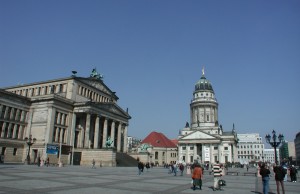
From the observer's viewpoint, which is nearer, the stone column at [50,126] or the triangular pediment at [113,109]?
the stone column at [50,126]

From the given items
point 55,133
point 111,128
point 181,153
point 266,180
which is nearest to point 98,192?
point 266,180

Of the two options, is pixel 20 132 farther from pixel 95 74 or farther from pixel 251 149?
pixel 251 149

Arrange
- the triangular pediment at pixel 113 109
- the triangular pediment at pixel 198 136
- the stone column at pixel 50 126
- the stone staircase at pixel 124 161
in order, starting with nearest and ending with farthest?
the stone column at pixel 50 126 < the stone staircase at pixel 124 161 < the triangular pediment at pixel 113 109 < the triangular pediment at pixel 198 136

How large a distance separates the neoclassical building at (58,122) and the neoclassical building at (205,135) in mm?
58021

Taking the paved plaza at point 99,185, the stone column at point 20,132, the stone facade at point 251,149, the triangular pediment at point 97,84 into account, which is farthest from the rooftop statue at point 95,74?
the stone facade at point 251,149

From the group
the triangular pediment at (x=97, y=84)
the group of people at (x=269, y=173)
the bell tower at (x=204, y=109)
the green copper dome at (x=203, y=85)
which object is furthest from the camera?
the green copper dome at (x=203, y=85)

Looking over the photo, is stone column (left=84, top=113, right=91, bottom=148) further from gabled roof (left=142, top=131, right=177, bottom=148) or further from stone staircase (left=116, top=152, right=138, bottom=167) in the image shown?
gabled roof (left=142, top=131, right=177, bottom=148)

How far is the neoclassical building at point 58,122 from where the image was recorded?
5288 centimetres

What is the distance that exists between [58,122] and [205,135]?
248 ft

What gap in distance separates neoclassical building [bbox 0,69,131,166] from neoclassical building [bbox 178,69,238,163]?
58021mm

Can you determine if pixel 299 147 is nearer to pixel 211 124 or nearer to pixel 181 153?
pixel 211 124

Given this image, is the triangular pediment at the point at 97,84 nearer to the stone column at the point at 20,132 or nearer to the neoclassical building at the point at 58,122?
the neoclassical building at the point at 58,122

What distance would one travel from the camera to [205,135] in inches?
4616

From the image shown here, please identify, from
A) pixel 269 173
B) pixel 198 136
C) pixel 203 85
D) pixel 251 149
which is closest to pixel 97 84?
pixel 198 136
